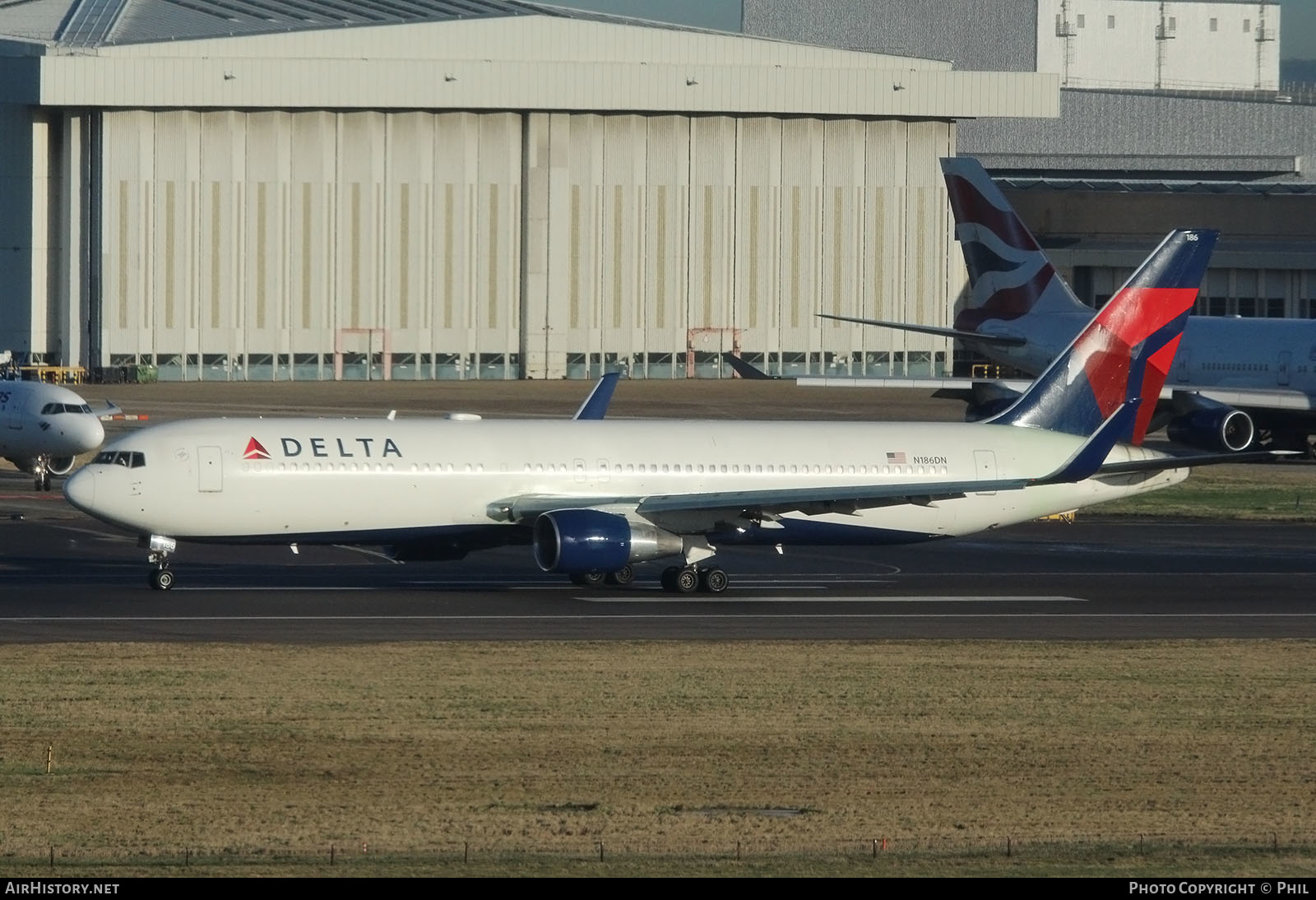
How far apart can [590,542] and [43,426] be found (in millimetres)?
26685

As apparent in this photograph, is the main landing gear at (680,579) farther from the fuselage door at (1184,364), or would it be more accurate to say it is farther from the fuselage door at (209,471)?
the fuselage door at (1184,364)

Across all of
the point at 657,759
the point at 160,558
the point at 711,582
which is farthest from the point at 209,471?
the point at 657,759

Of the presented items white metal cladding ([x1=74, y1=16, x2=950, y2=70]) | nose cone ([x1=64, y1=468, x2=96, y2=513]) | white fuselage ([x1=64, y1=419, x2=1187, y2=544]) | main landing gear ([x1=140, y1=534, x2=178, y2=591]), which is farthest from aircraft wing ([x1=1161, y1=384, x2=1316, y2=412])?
white metal cladding ([x1=74, y1=16, x2=950, y2=70])

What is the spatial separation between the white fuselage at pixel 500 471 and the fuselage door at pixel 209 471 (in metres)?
Result: 0.02

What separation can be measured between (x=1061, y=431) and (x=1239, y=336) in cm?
2871

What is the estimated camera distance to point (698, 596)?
3825 cm

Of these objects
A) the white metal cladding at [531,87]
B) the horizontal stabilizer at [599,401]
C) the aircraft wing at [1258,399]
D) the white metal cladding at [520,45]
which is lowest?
the aircraft wing at [1258,399]

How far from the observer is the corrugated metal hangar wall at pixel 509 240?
9944 cm

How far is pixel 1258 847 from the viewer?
58.8 feet

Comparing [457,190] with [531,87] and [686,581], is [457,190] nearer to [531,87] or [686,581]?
[531,87]

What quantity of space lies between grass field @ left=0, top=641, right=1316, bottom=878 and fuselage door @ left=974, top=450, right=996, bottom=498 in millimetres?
10011

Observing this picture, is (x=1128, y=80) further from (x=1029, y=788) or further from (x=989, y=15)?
(x=1029, y=788)

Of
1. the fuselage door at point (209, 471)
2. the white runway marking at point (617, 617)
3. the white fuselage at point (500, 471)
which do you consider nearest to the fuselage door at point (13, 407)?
the white fuselage at point (500, 471)

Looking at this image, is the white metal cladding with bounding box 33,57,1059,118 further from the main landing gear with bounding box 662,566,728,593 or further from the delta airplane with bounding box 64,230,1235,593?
the main landing gear with bounding box 662,566,728,593
